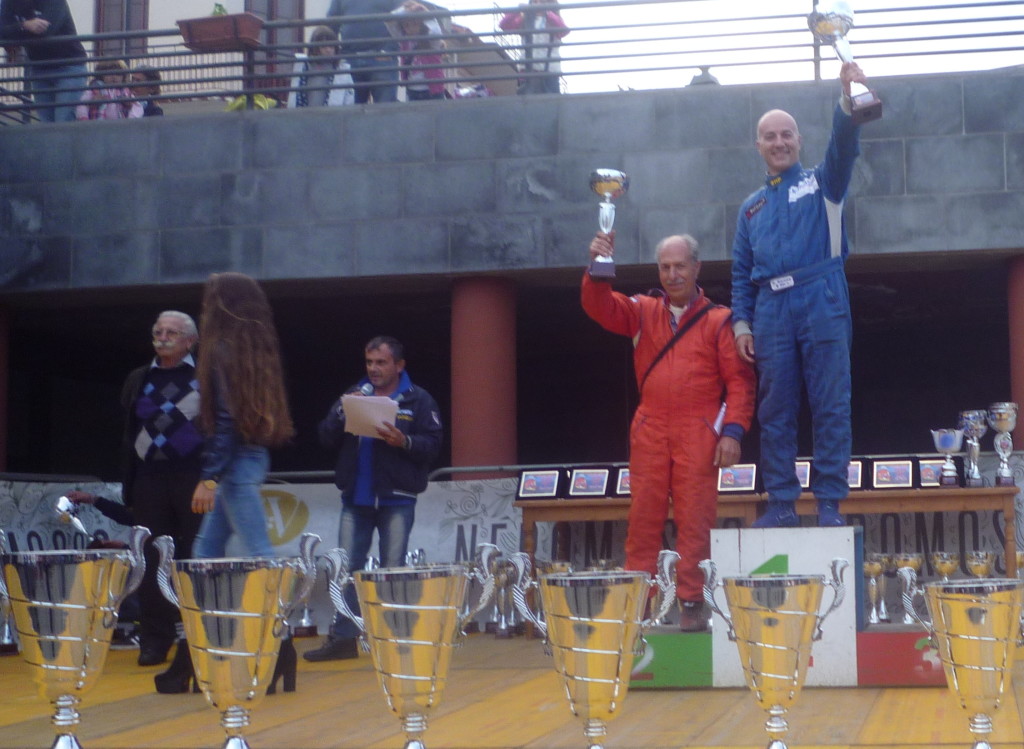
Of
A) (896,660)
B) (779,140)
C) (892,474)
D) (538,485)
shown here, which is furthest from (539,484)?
(896,660)

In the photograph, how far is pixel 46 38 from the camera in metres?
10.3

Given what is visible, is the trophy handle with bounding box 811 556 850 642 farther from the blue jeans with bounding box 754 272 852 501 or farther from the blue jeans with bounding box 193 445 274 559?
the blue jeans with bounding box 193 445 274 559

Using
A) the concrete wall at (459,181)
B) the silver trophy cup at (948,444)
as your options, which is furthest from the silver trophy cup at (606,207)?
the concrete wall at (459,181)

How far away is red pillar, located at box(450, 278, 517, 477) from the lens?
1010 centimetres

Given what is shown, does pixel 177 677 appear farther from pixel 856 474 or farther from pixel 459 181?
pixel 459 181

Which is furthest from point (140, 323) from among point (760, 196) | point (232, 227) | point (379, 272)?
point (760, 196)

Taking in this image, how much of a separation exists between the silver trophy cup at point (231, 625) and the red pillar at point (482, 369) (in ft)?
23.3

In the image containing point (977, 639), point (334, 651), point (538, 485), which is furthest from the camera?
point (538, 485)

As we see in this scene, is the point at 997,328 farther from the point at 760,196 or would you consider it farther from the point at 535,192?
the point at 760,196

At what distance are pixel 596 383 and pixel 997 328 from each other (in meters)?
5.15

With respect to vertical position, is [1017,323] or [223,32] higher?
[223,32]

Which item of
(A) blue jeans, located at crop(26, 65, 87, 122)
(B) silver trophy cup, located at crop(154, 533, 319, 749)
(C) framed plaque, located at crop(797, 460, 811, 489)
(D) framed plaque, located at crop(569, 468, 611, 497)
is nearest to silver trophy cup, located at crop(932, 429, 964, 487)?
(C) framed plaque, located at crop(797, 460, 811, 489)

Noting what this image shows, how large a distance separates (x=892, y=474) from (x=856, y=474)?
0.21 m

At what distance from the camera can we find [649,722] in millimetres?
3959
